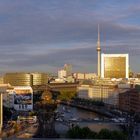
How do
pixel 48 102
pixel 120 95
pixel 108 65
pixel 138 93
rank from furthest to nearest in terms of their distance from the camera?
1. pixel 108 65
2. pixel 120 95
3. pixel 138 93
4. pixel 48 102

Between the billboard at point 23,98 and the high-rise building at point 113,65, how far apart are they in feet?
72.9

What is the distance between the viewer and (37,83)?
60344 millimetres

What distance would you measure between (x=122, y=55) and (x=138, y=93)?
23.3 metres

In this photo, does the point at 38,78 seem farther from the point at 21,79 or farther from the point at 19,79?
the point at 21,79

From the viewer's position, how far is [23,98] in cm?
3031

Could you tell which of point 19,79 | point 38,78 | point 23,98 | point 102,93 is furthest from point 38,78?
point 23,98

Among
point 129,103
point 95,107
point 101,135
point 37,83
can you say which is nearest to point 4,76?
point 37,83

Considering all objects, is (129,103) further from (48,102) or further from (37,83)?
(37,83)

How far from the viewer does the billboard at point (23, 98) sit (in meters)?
29.5

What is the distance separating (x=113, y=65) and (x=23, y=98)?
2263 cm

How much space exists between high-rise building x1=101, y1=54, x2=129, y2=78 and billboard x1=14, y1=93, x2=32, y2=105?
22.2 metres

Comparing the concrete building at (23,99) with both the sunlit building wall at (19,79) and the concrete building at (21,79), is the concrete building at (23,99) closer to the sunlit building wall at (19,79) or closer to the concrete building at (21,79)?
the concrete building at (21,79)

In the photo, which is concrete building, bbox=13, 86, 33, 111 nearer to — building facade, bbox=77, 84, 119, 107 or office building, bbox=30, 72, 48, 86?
building facade, bbox=77, 84, 119, 107

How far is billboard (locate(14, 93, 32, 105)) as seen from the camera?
96.8ft
